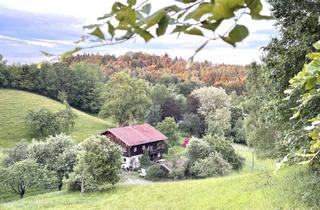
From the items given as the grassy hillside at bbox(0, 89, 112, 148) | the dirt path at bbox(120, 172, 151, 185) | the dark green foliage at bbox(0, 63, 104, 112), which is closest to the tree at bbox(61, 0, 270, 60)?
the dirt path at bbox(120, 172, 151, 185)

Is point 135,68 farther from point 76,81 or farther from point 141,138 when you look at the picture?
point 141,138

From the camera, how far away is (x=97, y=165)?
29.0 metres

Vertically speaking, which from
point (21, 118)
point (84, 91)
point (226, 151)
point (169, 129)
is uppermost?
point (84, 91)

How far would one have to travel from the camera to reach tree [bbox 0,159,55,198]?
33625 mm

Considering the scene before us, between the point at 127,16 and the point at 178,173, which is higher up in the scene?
the point at 127,16

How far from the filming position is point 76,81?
7075cm

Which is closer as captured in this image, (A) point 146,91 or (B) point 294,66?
(B) point 294,66

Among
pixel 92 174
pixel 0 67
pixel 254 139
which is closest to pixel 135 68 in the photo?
pixel 0 67

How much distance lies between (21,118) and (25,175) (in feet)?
84.0

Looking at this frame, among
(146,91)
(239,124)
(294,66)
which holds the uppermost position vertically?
(294,66)

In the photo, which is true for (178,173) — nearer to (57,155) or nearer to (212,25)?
(57,155)

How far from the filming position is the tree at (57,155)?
35.7 metres

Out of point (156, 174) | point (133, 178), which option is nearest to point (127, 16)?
point (156, 174)

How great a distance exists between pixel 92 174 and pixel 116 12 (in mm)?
29202
